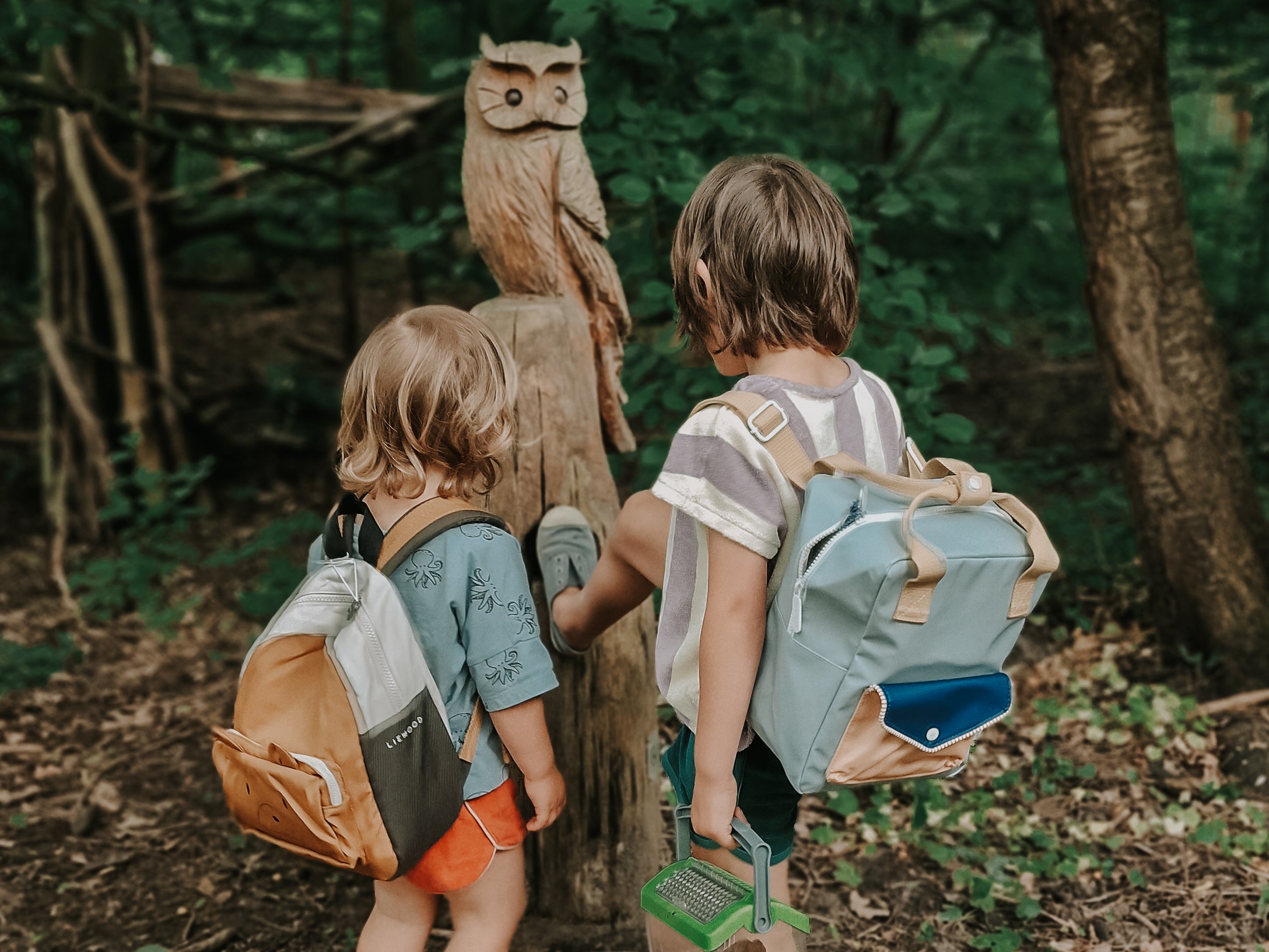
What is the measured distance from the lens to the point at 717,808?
164 centimetres

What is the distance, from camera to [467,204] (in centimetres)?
257

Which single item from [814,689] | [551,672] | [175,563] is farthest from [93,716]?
[814,689]

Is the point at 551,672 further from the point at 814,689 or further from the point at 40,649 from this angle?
the point at 40,649

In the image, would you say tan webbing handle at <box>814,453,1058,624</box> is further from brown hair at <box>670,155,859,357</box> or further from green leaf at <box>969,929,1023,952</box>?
green leaf at <box>969,929,1023,952</box>

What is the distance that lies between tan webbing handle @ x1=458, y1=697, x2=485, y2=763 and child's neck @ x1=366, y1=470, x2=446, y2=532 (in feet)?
1.25

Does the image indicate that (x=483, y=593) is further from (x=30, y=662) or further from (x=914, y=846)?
(x=30, y=662)

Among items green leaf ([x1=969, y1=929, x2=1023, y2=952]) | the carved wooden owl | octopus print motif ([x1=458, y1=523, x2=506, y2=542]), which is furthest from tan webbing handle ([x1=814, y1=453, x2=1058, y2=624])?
green leaf ([x1=969, y1=929, x2=1023, y2=952])

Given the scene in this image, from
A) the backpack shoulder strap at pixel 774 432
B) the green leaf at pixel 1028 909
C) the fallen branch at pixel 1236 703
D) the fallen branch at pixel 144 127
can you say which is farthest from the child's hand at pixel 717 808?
the fallen branch at pixel 144 127

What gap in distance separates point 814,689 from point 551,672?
0.54m

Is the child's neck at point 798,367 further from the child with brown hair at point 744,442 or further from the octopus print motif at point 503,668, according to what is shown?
the octopus print motif at point 503,668

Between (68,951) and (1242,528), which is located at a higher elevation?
(1242,528)

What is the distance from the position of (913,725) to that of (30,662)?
12.9 feet

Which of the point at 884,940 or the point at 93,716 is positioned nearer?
the point at 884,940

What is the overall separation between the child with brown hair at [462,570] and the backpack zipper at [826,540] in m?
0.54
